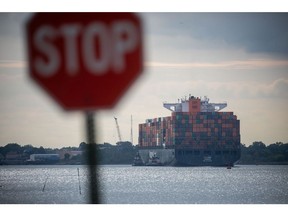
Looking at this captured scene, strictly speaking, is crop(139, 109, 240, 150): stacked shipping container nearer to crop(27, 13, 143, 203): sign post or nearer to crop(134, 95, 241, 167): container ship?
crop(134, 95, 241, 167): container ship

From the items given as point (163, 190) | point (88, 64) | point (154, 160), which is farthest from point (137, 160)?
point (88, 64)

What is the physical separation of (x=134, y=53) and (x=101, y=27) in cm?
33

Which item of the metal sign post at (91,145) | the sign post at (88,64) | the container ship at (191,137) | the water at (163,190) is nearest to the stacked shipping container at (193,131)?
the container ship at (191,137)

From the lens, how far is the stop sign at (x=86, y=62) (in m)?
2.51

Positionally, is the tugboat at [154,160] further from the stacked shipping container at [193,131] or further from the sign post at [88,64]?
the sign post at [88,64]

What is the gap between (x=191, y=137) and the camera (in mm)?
61688

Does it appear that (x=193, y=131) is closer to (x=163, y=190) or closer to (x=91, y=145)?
(x=163, y=190)

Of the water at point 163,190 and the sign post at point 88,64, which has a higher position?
the sign post at point 88,64

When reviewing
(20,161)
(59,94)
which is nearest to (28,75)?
(59,94)

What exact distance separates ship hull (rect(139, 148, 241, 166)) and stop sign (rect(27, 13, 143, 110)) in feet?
185

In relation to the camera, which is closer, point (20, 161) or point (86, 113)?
point (86, 113)

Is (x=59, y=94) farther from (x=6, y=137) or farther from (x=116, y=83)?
(x=6, y=137)

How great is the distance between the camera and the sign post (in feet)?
8.13

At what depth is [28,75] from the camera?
2.51 m
